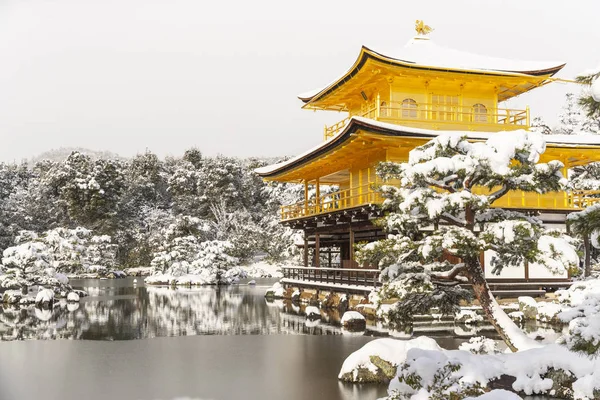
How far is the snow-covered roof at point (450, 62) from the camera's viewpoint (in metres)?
21.5

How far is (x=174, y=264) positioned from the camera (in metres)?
39.8

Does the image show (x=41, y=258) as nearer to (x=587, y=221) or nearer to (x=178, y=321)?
(x=178, y=321)

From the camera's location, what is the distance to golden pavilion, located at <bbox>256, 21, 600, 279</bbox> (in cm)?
2077

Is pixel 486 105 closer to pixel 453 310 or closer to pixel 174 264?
pixel 453 310

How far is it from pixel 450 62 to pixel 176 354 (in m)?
16.3

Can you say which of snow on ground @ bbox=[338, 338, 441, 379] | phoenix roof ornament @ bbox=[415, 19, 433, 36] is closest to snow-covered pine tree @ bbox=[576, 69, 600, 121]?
snow on ground @ bbox=[338, 338, 441, 379]

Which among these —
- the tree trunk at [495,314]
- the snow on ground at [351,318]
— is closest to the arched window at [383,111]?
the snow on ground at [351,318]

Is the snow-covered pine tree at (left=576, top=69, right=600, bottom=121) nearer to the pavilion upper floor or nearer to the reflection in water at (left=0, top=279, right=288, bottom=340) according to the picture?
the pavilion upper floor

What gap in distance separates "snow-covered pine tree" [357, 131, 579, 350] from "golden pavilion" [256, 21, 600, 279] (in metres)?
8.01

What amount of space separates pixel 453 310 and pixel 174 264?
1232 inches

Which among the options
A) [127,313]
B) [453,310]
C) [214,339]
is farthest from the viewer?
[127,313]

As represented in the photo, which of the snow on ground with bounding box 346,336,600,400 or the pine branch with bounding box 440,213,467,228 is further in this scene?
the pine branch with bounding box 440,213,467,228

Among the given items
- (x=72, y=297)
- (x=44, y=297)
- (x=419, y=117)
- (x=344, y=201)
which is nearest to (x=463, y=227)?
(x=344, y=201)

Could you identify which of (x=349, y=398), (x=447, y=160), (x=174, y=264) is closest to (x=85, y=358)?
(x=349, y=398)
